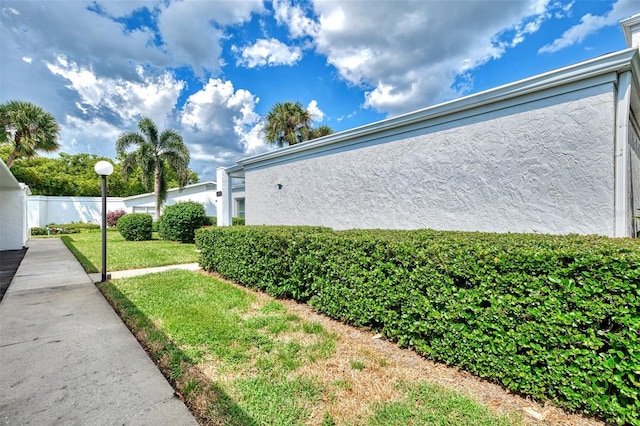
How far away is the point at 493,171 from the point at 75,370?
21.9 ft

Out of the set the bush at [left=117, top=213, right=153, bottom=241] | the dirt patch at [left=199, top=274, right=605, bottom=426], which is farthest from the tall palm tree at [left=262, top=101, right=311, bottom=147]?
the dirt patch at [left=199, top=274, right=605, bottom=426]

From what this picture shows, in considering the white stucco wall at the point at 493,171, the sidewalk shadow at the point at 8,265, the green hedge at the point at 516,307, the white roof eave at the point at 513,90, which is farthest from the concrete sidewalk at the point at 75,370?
the white roof eave at the point at 513,90

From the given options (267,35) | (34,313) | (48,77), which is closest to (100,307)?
(34,313)

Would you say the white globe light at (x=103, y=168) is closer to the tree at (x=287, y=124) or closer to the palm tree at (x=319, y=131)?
the tree at (x=287, y=124)

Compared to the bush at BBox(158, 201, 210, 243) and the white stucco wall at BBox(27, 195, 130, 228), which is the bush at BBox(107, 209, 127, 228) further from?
the bush at BBox(158, 201, 210, 243)

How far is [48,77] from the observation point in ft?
49.5

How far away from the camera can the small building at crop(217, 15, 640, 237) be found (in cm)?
430

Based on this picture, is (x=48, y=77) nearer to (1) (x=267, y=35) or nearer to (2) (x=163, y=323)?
(1) (x=267, y=35)

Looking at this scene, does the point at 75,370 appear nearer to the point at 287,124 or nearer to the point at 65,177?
the point at 287,124

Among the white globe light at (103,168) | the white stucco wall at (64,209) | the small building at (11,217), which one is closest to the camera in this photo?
the white globe light at (103,168)

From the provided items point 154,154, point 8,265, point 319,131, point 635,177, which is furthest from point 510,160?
point 154,154

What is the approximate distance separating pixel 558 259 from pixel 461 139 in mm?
3839

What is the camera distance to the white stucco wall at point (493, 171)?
14.5 ft

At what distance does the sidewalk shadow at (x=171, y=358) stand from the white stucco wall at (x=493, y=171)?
4.96m
